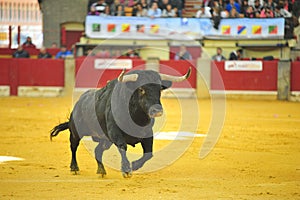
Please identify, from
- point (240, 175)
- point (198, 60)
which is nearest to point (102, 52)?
point (198, 60)

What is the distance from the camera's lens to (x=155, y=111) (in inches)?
282

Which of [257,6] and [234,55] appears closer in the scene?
[234,55]

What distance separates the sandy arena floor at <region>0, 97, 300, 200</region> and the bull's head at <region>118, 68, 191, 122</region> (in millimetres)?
735

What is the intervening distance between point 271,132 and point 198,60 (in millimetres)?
9563

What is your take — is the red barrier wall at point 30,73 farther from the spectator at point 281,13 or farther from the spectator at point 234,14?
the spectator at point 281,13

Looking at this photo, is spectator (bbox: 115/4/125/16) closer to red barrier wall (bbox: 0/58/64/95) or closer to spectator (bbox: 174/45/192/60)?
spectator (bbox: 174/45/192/60)

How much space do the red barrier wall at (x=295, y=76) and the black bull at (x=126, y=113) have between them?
1389cm

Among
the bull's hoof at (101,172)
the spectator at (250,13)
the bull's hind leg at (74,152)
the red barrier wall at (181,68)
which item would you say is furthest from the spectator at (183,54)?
the bull's hoof at (101,172)

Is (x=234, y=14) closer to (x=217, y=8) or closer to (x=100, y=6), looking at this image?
(x=217, y=8)

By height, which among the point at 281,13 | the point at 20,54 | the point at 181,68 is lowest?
the point at 181,68

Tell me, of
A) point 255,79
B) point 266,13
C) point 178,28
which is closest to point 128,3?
point 178,28

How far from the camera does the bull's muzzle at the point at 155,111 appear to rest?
7143 millimetres

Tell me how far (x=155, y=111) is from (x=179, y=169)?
1364 millimetres

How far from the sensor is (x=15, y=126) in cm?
1339
